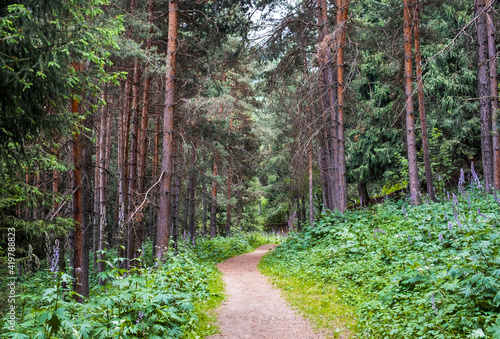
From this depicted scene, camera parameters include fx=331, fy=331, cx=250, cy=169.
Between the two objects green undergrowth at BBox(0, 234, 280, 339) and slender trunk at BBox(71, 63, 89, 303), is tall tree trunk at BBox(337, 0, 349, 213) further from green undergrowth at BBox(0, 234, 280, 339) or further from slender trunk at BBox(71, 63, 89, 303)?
slender trunk at BBox(71, 63, 89, 303)

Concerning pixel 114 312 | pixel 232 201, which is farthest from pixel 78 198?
pixel 232 201

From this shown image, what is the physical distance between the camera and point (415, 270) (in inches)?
200

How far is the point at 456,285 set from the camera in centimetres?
398

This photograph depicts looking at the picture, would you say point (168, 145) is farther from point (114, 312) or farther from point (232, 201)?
point (232, 201)

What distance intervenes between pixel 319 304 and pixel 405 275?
1.67 m

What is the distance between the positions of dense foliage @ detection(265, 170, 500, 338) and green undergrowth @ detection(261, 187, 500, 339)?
11 millimetres

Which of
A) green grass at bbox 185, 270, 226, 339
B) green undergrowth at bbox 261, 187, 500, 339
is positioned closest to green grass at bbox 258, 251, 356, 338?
green undergrowth at bbox 261, 187, 500, 339

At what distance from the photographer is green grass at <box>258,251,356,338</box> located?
16.3 feet

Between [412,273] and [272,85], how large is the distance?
8.10m

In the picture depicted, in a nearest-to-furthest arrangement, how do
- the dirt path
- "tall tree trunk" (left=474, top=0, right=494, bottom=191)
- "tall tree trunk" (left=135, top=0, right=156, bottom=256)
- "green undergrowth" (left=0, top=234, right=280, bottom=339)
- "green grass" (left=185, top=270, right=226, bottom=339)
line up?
"green undergrowth" (left=0, top=234, right=280, bottom=339) < "green grass" (left=185, top=270, right=226, bottom=339) < the dirt path < "tall tree trunk" (left=474, top=0, right=494, bottom=191) < "tall tree trunk" (left=135, top=0, right=156, bottom=256)

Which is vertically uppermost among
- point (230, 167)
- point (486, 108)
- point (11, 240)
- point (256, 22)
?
point (256, 22)

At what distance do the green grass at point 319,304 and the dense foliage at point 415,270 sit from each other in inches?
5.7

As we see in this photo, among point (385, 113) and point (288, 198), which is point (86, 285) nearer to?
point (385, 113)

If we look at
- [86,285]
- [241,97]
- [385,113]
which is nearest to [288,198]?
[241,97]
